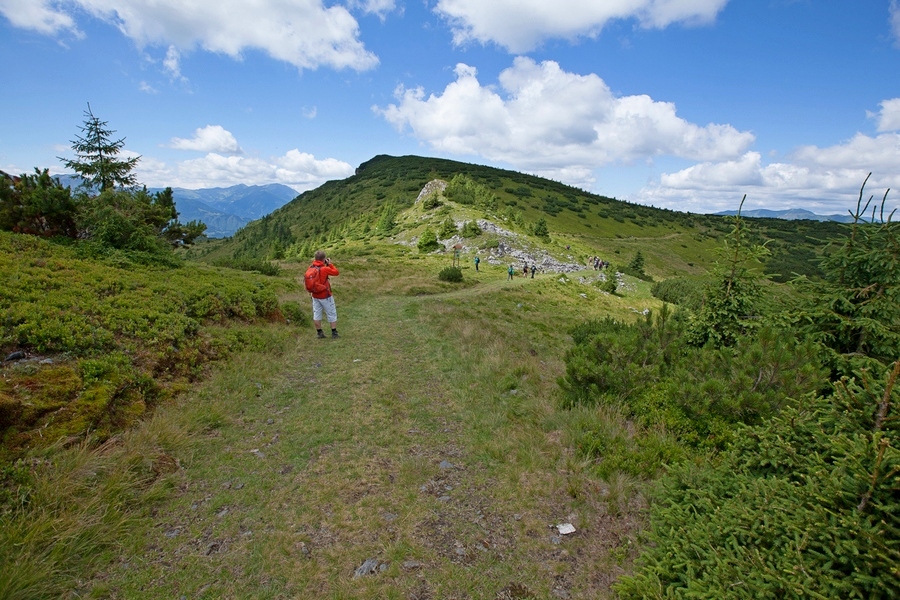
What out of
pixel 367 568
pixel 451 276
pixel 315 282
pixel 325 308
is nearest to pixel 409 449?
pixel 367 568

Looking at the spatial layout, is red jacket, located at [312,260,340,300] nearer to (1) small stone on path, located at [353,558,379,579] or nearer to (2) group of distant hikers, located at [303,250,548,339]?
(2) group of distant hikers, located at [303,250,548,339]

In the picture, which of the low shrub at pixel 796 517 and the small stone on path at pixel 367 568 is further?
the small stone on path at pixel 367 568

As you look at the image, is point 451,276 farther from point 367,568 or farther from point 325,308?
point 367,568

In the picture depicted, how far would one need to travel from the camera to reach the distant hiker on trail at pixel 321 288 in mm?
11086

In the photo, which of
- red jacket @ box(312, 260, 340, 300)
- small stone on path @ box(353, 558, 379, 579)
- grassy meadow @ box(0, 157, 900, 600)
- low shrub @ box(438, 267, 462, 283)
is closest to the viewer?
grassy meadow @ box(0, 157, 900, 600)

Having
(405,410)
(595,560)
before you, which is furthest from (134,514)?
(595,560)

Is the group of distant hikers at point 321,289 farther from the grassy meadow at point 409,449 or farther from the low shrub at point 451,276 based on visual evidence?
the low shrub at point 451,276

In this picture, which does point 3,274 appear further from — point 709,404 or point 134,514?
point 709,404

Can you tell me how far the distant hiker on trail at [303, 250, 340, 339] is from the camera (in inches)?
436

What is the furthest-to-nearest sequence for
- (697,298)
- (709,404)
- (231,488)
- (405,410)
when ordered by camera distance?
(697,298)
(405,410)
(709,404)
(231,488)

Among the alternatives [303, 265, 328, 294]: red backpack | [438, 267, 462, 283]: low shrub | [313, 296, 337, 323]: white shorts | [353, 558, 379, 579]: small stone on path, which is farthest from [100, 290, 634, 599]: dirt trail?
[438, 267, 462, 283]: low shrub

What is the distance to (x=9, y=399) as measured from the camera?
4.43 metres

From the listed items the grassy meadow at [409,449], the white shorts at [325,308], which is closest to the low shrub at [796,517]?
the grassy meadow at [409,449]

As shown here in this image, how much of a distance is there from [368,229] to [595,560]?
63166 millimetres
